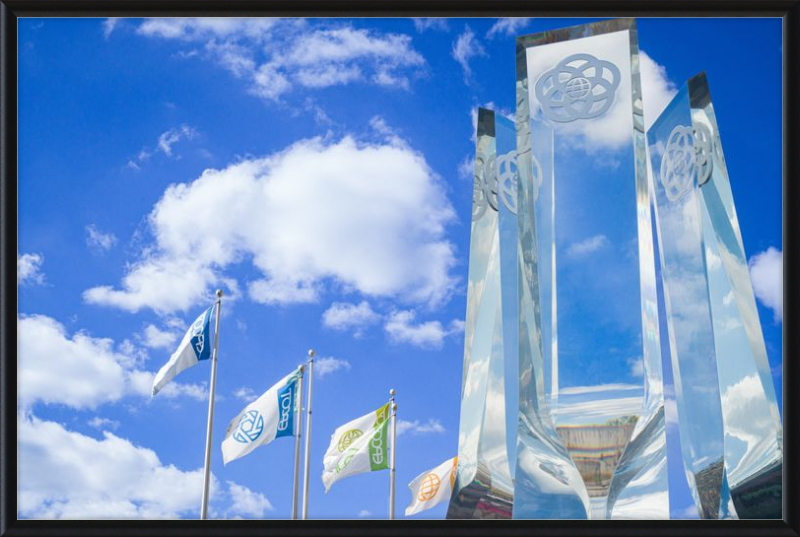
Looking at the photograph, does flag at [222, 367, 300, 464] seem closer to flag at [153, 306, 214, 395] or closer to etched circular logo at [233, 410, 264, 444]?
etched circular logo at [233, 410, 264, 444]

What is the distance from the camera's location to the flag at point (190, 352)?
47.0ft

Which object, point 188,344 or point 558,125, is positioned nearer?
point 558,125

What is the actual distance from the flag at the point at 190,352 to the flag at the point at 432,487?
16.0ft

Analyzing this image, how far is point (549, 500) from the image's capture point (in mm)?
11297

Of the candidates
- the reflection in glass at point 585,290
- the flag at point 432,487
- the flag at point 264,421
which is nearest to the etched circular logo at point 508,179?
the reflection in glass at point 585,290

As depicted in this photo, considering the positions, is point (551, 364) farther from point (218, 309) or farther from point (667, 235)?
point (218, 309)

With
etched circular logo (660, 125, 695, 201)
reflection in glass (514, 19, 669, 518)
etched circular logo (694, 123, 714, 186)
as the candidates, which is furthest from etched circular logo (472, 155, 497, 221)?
etched circular logo (694, 123, 714, 186)

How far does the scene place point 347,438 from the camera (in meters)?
16.7

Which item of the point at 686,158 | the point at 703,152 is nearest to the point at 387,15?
the point at 703,152

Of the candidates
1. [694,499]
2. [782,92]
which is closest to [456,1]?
[782,92]

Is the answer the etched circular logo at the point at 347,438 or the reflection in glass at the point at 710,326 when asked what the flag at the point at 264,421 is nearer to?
the etched circular logo at the point at 347,438
